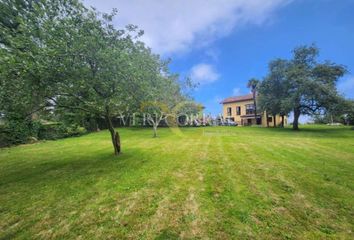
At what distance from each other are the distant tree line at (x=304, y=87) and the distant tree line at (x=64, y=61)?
66.3 ft

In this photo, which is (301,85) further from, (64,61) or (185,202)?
(64,61)

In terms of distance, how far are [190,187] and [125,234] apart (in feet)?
6.88

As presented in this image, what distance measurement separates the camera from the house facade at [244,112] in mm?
39094

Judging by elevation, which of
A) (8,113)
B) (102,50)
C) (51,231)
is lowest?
(51,231)

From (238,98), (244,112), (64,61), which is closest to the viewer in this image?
(64,61)

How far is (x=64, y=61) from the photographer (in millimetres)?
5602

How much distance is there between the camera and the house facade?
39094 mm

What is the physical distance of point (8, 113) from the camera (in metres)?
6.31

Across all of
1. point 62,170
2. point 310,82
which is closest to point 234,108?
point 310,82

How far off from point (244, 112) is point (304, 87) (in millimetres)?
20648

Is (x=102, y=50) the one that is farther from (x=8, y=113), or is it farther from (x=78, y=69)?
(x=8, y=113)

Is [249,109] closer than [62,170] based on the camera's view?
No

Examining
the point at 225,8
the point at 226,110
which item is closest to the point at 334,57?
the point at 225,8

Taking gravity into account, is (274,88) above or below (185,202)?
above
